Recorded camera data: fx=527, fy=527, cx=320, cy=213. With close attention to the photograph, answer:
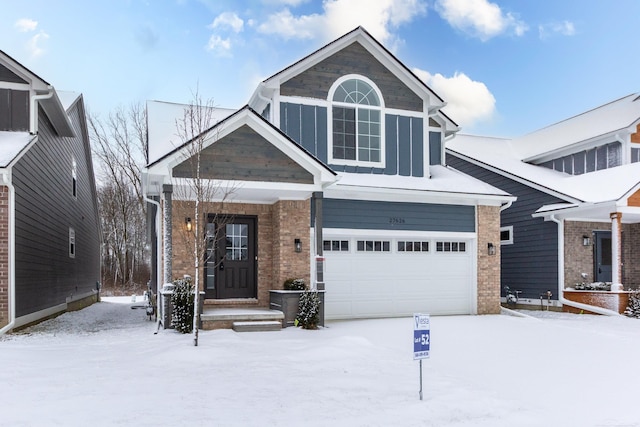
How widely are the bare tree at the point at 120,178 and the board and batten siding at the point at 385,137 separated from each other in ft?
70.8

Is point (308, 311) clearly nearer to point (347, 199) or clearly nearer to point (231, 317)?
point (231, 317)

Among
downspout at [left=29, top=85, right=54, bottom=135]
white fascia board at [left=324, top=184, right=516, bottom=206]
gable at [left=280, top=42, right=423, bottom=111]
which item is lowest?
white fascia board at [left=324, top=184, right=516, bottom=206]

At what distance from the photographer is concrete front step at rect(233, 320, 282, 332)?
34.6ft

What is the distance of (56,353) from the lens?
840 centimetres

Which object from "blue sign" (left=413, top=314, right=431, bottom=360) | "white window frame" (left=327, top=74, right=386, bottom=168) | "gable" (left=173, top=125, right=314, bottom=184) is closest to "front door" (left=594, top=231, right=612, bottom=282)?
"white window frame" (left=327, top=74, right=386, bottom=168)

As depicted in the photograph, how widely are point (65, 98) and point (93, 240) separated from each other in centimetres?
902

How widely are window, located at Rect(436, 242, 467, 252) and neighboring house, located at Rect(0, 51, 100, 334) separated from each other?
9986 mm

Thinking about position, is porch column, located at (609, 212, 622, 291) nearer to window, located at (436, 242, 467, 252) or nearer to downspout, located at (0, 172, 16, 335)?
window, located at (436, 242, 467, 252)

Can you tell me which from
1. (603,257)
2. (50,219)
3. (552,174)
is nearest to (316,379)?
(50,219)

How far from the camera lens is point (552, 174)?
1928 centimetres

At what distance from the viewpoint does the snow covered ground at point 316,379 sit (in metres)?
5.38

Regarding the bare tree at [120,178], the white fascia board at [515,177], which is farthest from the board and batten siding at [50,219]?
the white fascia board at [515,177]

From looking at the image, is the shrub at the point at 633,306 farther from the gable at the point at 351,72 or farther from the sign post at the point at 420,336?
the sign post at the point at 420,336

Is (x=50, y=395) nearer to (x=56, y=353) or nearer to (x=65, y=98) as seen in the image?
(x=56, y=353)
